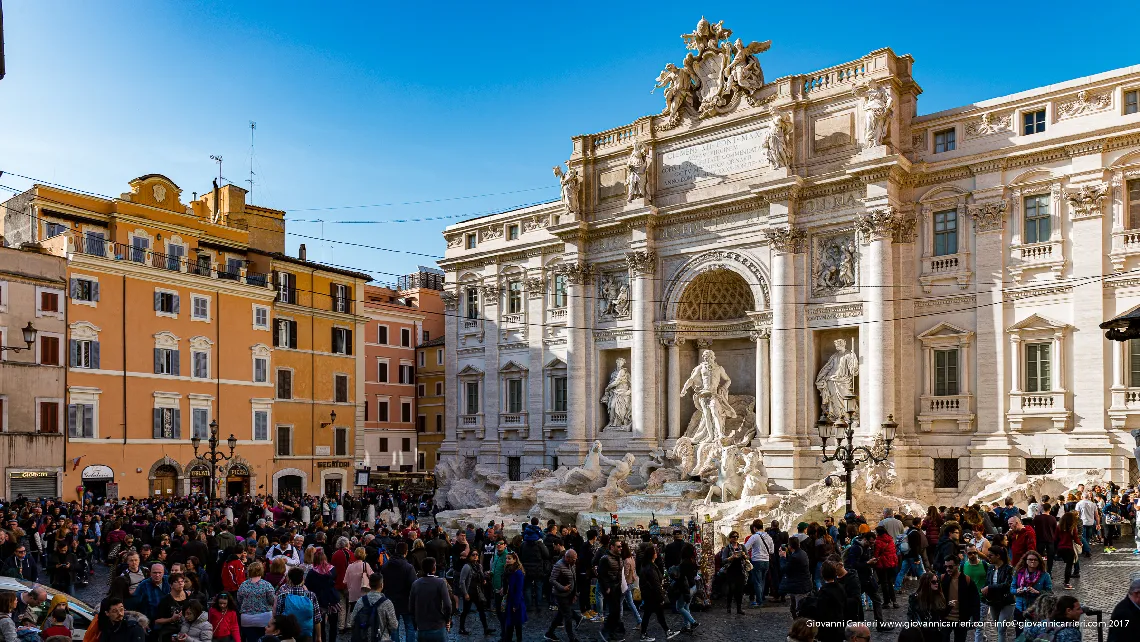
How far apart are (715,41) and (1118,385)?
55.4ft

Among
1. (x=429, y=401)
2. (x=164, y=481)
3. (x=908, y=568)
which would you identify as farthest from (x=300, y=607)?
(x=429, y=401)

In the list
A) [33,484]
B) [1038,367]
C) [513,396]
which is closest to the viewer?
[1038,367]

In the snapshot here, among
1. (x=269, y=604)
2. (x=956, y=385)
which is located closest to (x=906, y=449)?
(x=956, y=385)

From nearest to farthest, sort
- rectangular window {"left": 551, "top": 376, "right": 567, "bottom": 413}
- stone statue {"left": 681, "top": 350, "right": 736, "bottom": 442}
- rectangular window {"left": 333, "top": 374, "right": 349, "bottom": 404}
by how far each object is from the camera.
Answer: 1. stone statue {"left": 681, "top": 350, "right": 736, "bottom": 442}
2. rectangular window {"left": 551, "top": 376, "right": 567, "bottom": 413}
3. rectangular window {"left": 333, "top": 374, "right": 349, "bottom": 404}

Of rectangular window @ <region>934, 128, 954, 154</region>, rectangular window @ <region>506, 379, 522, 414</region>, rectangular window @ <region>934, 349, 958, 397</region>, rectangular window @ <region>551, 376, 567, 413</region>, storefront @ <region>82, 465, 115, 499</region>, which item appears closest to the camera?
rectangular window @ <region>934, 349, 958, 397</region>

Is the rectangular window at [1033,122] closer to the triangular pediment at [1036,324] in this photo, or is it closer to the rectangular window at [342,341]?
the triangular pediment at [1036,324]

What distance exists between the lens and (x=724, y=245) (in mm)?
33031

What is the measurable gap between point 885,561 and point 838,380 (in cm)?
1559

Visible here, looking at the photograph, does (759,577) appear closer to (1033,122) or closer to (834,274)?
(834,274)

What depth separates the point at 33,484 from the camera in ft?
108

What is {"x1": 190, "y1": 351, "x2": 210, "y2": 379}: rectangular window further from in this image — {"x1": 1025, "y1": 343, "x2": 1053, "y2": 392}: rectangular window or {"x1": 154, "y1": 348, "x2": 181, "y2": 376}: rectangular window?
{"x1": 1025, "y1": 343, "x2": 1053, "y2": 392}: rectangular window

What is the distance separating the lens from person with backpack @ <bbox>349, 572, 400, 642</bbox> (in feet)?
34.5

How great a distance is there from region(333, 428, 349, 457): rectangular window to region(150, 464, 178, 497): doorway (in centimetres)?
811

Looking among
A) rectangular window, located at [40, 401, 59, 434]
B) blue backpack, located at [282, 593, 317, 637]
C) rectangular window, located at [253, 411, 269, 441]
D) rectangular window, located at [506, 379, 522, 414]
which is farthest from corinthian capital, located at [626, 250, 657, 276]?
blue backpack, located at [282, 593, 317, 637]
